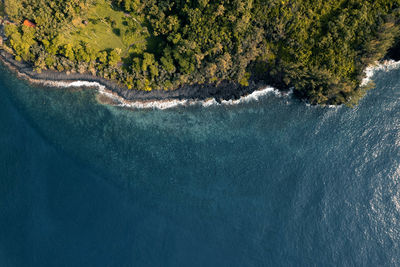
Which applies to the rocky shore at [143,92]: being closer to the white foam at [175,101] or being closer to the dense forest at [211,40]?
the white foam at [175,101]

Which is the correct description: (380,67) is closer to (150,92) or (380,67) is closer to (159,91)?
(159,91)

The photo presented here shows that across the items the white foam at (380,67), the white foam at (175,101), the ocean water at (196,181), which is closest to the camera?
the ocean water at (196,181)

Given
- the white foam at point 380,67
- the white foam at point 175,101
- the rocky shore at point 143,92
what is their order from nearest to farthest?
the rocky shore at point 143,92, the white foam at point 175,101, the white foam at point 380,67

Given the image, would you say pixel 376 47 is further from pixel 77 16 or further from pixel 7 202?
pixel 7 202

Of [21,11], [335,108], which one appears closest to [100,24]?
[21,11]

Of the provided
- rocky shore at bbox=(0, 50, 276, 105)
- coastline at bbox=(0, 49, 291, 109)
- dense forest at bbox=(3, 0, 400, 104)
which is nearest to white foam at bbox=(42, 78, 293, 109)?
coastline at bbox=(0, 49, 291, 109)

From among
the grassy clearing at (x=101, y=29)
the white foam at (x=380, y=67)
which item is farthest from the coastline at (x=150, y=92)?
the white foam at (x=380, y=67)
